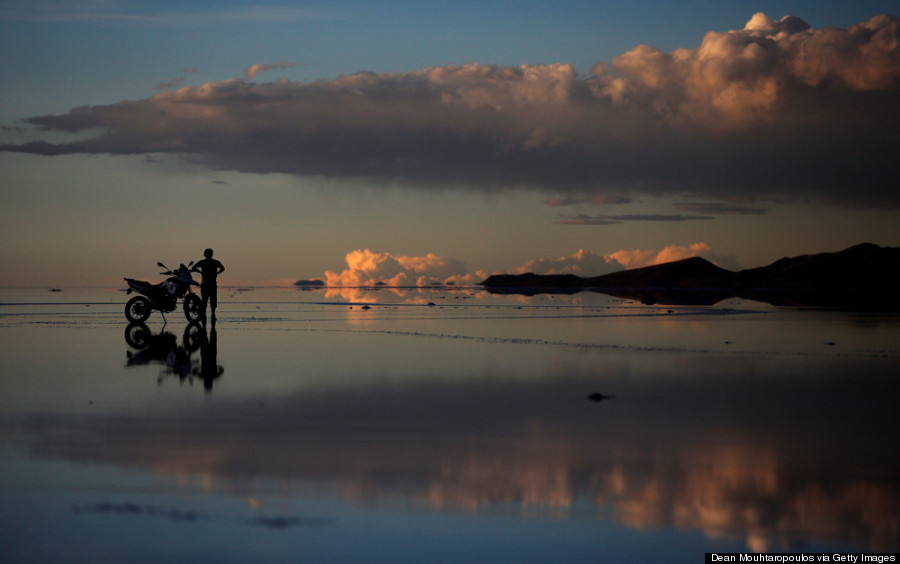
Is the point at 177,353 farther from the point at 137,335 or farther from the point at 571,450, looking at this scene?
the point at 571,450

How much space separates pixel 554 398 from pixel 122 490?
6.45m

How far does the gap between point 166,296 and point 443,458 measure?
77.0 feet

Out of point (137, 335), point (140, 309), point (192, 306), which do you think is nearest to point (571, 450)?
point (137, 335)

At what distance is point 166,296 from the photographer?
28922 mm

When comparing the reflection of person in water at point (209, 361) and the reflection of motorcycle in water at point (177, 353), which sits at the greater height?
the reflection of person in water at point (209, 361)

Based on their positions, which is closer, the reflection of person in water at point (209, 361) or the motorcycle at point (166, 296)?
the reflection of person in water at point (209, 361)

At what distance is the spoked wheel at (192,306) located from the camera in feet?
93.0

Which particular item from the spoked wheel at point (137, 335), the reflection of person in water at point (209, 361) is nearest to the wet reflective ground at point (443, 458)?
the reflection of person in water at point (209, 361)

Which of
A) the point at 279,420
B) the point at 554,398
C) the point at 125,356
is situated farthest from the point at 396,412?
the point at 125,356

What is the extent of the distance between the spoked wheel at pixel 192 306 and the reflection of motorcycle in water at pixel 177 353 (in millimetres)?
2471

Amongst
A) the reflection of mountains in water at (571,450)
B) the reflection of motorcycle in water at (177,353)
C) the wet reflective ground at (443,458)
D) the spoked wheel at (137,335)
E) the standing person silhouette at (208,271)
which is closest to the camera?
the wet reflective ground at (443,458)

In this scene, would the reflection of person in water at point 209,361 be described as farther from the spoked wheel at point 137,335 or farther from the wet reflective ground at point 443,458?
the spoked wheel at point 137,335

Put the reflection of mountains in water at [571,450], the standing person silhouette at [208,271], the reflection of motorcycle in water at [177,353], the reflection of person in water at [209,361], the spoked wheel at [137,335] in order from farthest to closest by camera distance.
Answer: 1. the standing person silhouette at [208,271]
2. the spoked wheel at [137,335]
3. the reflection of motorcycle in water at [177,353]
4. the reflection of person in water at [209,361]
5. the reflection of mountains in water at [571,450]

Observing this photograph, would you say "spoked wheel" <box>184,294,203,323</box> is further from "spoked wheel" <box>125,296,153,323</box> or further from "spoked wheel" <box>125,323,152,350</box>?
"spoked wheel" <box>125,323,152,350</box>
